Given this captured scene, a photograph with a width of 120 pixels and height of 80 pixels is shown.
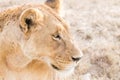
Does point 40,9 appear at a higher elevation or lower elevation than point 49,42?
higher

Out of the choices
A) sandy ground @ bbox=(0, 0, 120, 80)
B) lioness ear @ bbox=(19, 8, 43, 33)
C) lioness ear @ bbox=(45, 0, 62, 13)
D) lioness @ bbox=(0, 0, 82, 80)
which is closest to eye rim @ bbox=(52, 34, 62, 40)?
lioness @ bbox=(0, 0, 82, 80)

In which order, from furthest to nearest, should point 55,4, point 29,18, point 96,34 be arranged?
point 96,34 → point 55,4 → point 29,18

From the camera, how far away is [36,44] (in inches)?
94.4

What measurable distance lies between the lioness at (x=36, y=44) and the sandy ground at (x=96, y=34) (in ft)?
4.64

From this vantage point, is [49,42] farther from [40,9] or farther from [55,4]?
[55,4]

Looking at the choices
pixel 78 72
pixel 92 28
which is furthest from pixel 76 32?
pixel 78 72

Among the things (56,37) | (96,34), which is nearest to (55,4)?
(56,37)

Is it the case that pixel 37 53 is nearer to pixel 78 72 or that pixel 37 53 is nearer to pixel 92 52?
pixel 78 72

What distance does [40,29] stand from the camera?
7.97ft

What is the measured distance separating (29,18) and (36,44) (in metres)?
0.18

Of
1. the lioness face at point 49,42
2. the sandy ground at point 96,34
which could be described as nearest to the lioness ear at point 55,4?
the lioness face at point 49,42

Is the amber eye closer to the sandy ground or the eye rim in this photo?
the eye rim

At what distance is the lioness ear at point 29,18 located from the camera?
2.36 m

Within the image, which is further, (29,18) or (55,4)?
(55,4)
